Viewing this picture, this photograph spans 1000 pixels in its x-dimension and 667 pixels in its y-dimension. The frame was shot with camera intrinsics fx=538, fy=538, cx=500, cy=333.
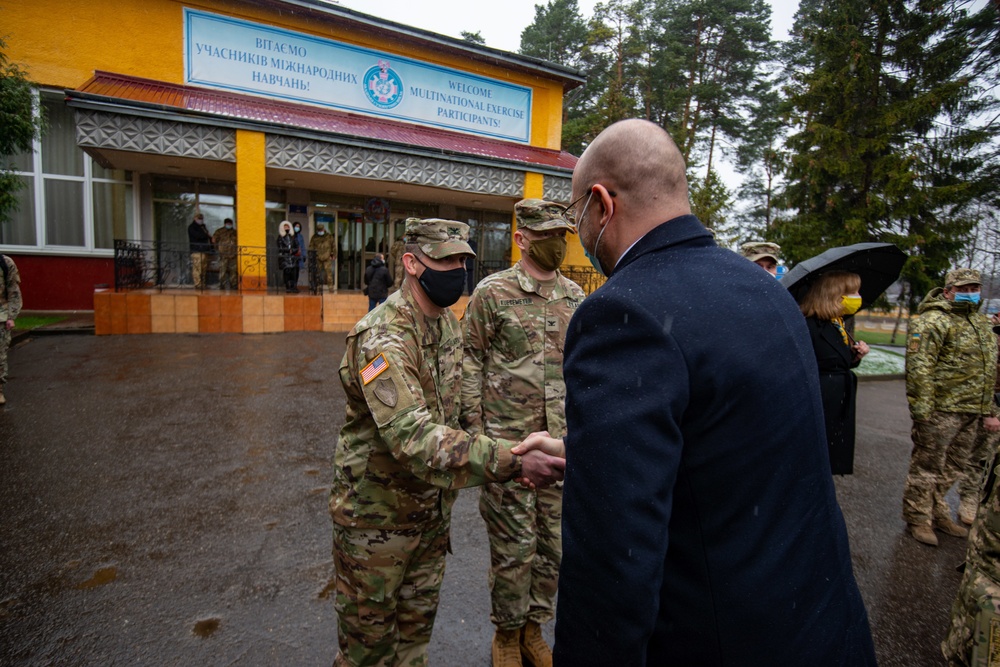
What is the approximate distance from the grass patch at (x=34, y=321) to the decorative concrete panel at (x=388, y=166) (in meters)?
5.95

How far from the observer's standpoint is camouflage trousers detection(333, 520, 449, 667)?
6.75 feet

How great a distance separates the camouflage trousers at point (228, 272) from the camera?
13.6 metres

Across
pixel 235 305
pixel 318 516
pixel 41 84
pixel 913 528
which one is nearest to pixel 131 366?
pixel 235 305

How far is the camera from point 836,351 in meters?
3.50

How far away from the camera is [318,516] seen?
13.0 feet

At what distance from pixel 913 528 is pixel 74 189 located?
18084mm

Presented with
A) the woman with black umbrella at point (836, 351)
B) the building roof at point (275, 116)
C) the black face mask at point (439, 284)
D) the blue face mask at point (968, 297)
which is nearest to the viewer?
the black face mask at point (439, 284)

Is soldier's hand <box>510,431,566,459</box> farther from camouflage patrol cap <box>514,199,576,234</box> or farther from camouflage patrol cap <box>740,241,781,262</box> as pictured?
camouflage patrol cap <box>740,241,781,262</box>

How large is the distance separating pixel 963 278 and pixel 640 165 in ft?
14.7

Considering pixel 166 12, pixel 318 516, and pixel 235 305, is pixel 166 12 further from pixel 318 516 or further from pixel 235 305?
pixel 318 516

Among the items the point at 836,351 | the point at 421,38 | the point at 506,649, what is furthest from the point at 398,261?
the point at 421,38

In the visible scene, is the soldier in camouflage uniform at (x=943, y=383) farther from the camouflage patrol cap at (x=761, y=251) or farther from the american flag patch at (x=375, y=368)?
the american flag patch at (x=375, y=368)

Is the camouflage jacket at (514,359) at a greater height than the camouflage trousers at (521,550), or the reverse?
the camouflage jacket at (514,359)

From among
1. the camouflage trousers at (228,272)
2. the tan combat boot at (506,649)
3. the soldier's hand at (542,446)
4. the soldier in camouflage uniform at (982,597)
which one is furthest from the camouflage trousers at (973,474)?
the camouflage trousers at (228,272)
